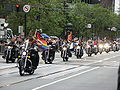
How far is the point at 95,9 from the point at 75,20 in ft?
41.5

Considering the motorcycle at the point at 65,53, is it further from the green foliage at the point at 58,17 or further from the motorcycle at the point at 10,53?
the green foliage at the point at 58,17

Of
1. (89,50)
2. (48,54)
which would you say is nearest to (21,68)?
(48,54)

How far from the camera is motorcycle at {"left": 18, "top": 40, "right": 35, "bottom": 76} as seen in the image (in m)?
16.9

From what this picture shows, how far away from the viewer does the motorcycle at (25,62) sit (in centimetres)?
1692

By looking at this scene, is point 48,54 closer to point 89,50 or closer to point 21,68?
point 21,68

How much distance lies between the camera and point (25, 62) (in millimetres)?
17062

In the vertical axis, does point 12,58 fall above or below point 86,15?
below

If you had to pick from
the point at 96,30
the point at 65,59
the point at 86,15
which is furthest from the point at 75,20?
the point at 65,59

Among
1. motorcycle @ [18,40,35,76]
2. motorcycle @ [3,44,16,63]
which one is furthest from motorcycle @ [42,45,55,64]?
motorcycle @ [18,40,35,76]

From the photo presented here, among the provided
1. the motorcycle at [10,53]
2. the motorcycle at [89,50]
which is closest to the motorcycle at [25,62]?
the motorcycle at [10,53]

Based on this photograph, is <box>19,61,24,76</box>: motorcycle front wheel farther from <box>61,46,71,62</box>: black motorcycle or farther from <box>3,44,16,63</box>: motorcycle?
<box>61,46,71,62</box>: black motorcycle

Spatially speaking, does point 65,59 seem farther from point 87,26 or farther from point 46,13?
point 87,26

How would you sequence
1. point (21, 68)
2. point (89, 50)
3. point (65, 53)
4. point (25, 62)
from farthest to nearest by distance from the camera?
point (89, 50), point (65, 53), point (25, 62), point (21, 68)

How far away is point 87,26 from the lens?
2837 inches
